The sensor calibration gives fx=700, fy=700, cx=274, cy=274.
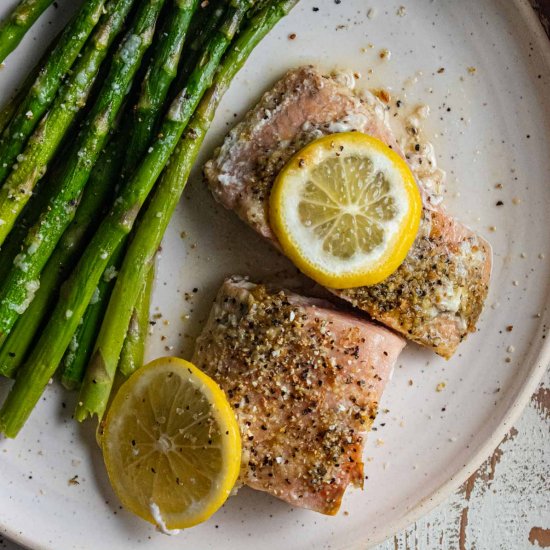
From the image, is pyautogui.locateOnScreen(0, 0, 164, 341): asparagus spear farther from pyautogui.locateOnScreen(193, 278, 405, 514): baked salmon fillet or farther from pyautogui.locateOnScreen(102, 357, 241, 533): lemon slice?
pyautogui.locateOnScreen(193, 278, 405, 514): baked salmon fillet

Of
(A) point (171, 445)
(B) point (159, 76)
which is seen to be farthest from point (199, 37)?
(A) point (171, 445)

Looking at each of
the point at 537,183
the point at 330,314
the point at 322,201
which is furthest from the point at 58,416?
the point at 537,183

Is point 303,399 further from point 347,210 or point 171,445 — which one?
point 347,210

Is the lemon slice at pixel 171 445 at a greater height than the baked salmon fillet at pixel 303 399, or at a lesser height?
lesser

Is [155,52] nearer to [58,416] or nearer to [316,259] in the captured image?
[316,259]

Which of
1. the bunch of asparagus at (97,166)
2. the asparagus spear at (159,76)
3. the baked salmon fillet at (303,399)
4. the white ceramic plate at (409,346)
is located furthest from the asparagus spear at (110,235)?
the baked salmon fillet at (303,399)

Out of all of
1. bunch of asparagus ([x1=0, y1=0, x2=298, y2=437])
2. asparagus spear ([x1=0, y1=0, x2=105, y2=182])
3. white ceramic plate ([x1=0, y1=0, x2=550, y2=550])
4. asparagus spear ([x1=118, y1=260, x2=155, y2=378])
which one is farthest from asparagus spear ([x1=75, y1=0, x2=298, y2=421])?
asparagus spear ([x1=0, y1=0, x2=105, y2=182])

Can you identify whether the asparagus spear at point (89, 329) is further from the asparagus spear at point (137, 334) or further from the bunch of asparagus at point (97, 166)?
the asparagus spear at point (137, 334)
